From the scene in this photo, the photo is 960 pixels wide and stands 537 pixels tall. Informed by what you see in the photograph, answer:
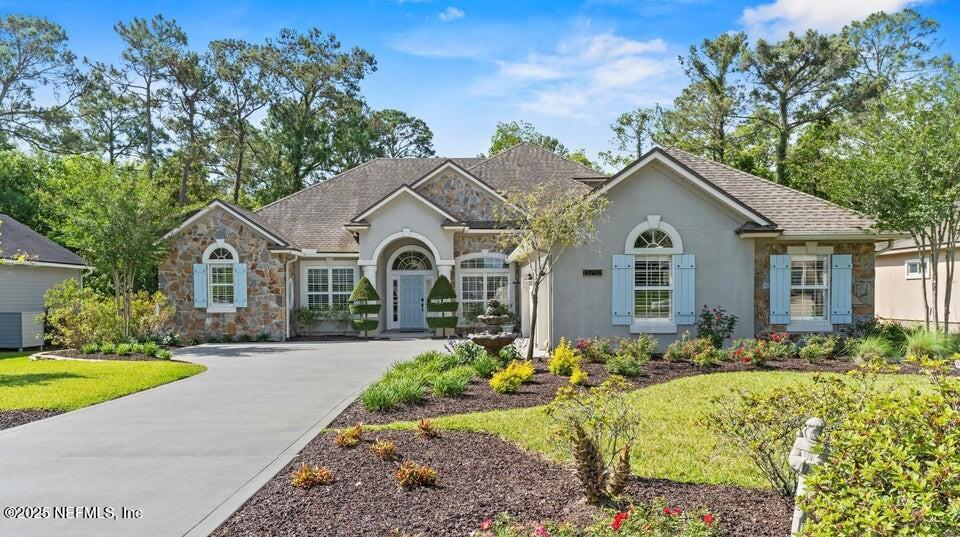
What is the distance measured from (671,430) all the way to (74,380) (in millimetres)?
11311

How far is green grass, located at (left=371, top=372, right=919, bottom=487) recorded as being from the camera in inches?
247

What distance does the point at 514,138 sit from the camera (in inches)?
1954

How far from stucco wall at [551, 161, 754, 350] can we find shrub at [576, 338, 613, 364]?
3.98 feet

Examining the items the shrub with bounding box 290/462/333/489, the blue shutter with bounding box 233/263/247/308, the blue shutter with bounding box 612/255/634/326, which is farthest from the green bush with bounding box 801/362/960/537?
the blue shutter with bounding box 233/263/247/308

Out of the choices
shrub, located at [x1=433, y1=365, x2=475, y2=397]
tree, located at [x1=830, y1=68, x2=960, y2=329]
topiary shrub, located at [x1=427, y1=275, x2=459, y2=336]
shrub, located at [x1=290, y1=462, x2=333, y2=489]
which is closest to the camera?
shrub, located at [x1=290, y1=462, x2=333, y2=489]

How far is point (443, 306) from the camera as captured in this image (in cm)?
2244

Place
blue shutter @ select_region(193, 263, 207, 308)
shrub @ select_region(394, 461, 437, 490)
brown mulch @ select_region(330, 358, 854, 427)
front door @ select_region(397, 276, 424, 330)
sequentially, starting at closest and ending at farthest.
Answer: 1. shrub @ select_region(394, 461, 437, 490)
2. brown mulch @ select_region(330, 358, 854, 427)
3. blue shutter @ select_region(193, 263, 207, 308)
4. front door @ select_region(397, 276, 424, 330)

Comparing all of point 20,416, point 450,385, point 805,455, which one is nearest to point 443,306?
point 450,385

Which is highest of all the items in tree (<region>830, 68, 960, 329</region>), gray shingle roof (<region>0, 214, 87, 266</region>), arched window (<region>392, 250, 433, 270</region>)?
tree (<region>830, 68, 960, 329</region>)

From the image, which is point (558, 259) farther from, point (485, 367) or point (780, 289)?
point (780, 289)

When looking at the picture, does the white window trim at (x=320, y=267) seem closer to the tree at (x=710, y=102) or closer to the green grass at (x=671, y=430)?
the green grass at (x=671, y=430)

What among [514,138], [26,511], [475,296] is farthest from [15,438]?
[514,138]

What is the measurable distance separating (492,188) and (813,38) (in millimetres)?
21661

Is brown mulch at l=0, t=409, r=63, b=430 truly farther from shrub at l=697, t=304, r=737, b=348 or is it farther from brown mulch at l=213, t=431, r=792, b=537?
shrub at l=697, t=304, r=737, b=348
